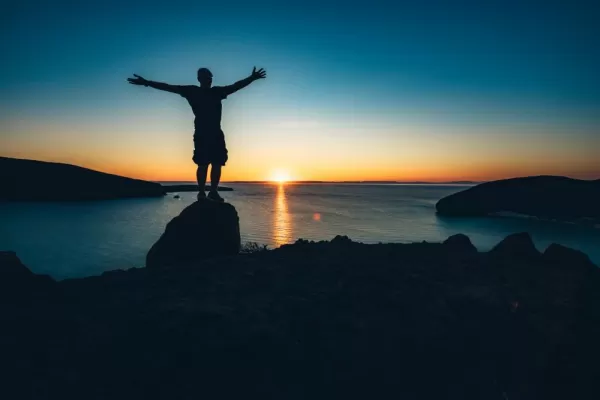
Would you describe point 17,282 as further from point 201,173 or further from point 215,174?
point 215,174

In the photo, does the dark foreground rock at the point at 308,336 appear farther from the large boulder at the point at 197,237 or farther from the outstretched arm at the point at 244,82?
the outstretched arm at the point at 244,82

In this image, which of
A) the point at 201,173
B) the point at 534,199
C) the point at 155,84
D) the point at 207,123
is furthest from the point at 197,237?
the point at 534,199

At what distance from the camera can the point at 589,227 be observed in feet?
150

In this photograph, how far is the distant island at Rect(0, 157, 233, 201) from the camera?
86750 millimetres

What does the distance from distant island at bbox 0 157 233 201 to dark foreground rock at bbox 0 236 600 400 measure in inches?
4332

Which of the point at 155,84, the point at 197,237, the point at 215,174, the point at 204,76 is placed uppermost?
the point at 204,76

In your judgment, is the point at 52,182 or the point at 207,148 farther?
the point at 52,182

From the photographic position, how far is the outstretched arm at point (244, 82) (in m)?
8.06

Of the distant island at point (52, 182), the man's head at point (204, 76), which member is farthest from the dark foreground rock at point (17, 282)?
the distant island at point (52, 182)

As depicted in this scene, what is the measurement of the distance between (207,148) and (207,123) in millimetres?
682

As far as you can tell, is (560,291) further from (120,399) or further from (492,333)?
(120,399)

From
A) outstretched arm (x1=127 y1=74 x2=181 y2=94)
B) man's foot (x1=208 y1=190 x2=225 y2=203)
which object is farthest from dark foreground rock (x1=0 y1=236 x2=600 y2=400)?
outstretched arm (x1=127 y1=74 x2=181 y2=94)

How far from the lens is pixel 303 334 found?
138 inches

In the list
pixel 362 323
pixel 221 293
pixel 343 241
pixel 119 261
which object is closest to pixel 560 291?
pixel 362 323
